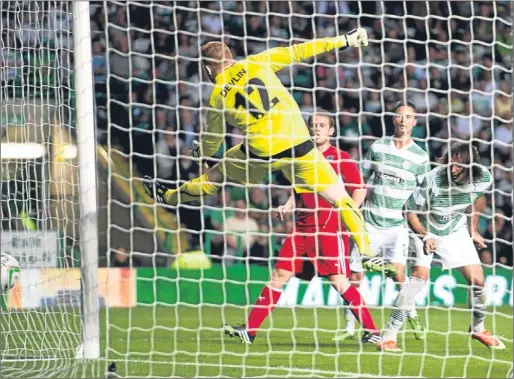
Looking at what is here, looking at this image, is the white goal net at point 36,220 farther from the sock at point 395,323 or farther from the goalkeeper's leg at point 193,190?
the sock at point 395,323

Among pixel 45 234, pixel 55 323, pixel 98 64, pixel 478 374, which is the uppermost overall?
pixel 98 64

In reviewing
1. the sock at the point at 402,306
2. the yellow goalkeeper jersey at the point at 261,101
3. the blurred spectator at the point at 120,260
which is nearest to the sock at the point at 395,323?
the sock at the point at 402,306

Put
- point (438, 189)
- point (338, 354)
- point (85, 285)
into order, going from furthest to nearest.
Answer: point (438, 189) < point (338, 354) < point (85, 285)

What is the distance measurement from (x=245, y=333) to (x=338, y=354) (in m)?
0.58

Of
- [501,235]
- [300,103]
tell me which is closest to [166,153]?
[300,103]

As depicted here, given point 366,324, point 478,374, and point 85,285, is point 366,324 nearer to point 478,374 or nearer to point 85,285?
point 478,374

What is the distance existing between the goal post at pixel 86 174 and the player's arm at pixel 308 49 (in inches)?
47.9

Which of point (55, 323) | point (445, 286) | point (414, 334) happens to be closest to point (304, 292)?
point (445, 286)

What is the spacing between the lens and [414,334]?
249 inches

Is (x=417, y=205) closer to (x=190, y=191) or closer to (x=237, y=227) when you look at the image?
(x=190, y=191)

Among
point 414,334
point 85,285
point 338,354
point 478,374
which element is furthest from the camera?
point 414,334

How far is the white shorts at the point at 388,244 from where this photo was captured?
19.8ft

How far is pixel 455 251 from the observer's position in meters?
5.80

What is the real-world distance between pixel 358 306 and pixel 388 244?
740 mm
